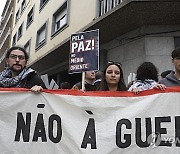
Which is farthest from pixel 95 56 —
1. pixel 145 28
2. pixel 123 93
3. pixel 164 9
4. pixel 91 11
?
pixel 91 11

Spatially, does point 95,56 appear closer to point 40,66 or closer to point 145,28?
point 145,28

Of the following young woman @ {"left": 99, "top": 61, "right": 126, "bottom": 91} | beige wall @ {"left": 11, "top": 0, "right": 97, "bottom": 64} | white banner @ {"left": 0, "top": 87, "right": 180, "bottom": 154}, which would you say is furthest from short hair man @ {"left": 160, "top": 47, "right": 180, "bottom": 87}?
beige wall @ {"left": 11, "top": 0, "right": 97, "bottom": 64}

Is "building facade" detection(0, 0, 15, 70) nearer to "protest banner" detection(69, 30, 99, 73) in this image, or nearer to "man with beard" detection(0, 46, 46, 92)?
"protest banner" detection(69, 30, 99, 73)

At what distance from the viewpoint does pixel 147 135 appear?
9.86ft

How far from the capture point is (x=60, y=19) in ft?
42.1

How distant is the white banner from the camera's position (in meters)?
3.00

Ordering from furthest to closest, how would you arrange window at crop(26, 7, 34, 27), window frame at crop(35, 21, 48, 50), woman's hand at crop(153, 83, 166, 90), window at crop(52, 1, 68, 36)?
window at crop(26, 7, 34, 27)
window frame at crop(35, 21, 48, 50)
window at crop(52, 1, 68, 36)
woman's hand at crop(153, 83, 166, 90)

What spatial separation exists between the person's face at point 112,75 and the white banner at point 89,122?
0.72ft

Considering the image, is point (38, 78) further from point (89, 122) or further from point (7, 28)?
point (7, 28)

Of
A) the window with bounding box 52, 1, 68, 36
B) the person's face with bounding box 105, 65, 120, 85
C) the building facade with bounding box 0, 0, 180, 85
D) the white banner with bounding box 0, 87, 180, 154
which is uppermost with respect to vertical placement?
the window with bounding box 52, 1, 68, 36

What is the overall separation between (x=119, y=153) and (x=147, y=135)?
0.32 m

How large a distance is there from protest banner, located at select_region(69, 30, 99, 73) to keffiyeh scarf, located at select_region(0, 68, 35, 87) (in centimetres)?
138

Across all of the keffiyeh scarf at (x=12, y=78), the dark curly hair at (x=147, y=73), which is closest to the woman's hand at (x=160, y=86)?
the dark curly hair at (x=147, y=73)

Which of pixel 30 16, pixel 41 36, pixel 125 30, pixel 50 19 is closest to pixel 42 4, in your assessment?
pixel 41 36
